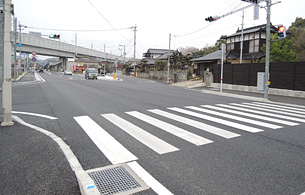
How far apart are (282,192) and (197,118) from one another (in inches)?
176

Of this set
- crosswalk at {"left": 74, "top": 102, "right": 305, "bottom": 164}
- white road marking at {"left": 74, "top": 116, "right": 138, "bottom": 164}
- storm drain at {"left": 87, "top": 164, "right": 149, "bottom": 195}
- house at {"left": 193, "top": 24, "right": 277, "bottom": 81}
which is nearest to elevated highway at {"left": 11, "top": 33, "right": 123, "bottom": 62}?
house at {"left": 193, "top": 24, "right": 277, "bottom": 81}

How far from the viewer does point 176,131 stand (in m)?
5.74

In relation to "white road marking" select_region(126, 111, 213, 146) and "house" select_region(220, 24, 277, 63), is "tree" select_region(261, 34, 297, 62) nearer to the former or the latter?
"house" select_region(220, 24, 277, 63)

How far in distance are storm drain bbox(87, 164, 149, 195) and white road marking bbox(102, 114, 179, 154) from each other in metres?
1.02

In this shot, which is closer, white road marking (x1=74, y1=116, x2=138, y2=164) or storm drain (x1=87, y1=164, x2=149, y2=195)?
storm drain (x1=87, y1=164, x2=149, y2=195)

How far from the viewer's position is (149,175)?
3.37 m

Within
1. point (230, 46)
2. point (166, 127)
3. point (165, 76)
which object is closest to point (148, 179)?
point (166, 127)

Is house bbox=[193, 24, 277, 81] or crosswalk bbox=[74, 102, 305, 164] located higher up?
house bbox=[193, 24, 277, 81]

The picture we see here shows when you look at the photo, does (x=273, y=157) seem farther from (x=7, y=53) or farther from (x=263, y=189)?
(x=7, y=53)

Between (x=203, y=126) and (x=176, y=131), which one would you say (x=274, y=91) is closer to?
(x=203, y=126)

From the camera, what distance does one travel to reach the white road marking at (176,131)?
5000mm

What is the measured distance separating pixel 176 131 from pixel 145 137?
97 cm

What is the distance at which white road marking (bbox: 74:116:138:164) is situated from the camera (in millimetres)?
4012

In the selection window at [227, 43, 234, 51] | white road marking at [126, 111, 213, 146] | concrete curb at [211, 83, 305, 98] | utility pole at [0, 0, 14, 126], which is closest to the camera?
white road marking at [126, 111, 213, 146]
